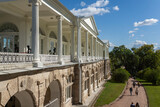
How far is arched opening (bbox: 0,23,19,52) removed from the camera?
12.6 meters

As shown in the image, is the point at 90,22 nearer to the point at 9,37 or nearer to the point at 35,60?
the point at 9,37

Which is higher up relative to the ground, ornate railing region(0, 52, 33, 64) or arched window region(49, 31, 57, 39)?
arched window region(49, 31, 57, 39)

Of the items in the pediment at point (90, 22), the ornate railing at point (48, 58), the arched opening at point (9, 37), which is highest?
the pediment at point (90, 22)

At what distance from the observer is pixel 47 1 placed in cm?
899

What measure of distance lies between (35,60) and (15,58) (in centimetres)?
106

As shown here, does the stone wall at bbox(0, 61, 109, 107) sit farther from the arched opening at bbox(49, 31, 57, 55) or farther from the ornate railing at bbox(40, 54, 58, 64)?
the arched opening at bbox(49, 31, 57, 55)

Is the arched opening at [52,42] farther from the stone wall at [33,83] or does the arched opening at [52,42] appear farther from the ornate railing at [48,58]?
the ornate railing at [48,58]

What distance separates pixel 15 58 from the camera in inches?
263

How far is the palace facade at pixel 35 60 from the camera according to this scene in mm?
6262

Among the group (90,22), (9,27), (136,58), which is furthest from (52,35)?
(136,58)

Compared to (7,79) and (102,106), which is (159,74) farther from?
(7,79)

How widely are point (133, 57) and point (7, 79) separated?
55.9 meters

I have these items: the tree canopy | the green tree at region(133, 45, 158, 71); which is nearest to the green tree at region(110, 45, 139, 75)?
the tree canopy

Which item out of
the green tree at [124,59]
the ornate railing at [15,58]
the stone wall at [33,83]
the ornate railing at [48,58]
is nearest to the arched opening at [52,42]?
the stone wall at [33,83]
